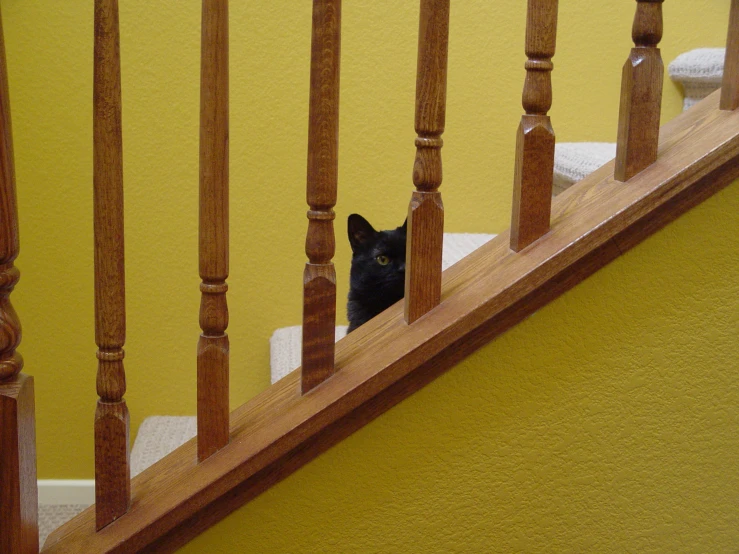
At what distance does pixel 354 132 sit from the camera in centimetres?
203

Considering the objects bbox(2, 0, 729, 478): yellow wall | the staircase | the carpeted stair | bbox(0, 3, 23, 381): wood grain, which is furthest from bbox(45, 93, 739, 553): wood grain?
bbox(2, 0, 729, 478): yellow wall

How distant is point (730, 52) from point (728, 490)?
1.68 feet

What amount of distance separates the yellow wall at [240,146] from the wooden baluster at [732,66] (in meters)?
1.18

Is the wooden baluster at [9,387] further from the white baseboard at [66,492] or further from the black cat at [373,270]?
the white baseboard at [66,492]

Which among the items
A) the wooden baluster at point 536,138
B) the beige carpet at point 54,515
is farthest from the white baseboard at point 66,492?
the wooden baluster at point 536,138

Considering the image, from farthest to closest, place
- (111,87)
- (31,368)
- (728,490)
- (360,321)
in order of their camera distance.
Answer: (31,368) < (360,321) < (728,490) < (111,87)

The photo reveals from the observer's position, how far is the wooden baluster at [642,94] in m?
0.83

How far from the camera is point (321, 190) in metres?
0.85

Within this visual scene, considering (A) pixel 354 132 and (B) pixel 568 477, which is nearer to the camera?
(B) pixel 568 477

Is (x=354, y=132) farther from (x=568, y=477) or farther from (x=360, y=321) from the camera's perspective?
(x=568, y=477)

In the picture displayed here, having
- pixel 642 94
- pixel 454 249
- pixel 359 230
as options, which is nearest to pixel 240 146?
pixel 359 230

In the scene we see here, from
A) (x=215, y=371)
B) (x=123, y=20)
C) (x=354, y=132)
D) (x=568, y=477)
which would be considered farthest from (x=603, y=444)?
(x=123, y=20)

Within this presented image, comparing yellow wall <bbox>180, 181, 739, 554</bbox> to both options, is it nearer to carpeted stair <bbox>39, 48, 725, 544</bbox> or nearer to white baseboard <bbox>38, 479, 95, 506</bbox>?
carpeted stair <bbox>39, 48, 725, 544</bbox>

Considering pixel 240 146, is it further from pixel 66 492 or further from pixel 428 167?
pixel 428 167
